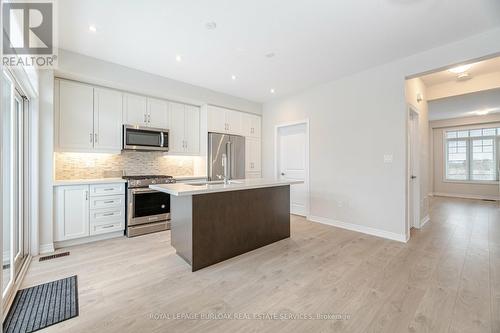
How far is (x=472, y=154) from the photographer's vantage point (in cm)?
729

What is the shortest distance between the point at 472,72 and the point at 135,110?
19.7 ft

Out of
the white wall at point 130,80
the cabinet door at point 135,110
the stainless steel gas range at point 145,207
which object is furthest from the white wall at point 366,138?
the cabinet door at point 135,110

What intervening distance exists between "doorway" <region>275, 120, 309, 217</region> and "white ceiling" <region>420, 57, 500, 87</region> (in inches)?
93.6

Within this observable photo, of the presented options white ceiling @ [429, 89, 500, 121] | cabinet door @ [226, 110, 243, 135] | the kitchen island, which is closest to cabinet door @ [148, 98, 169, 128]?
cabinet door @ [226, 110, 243, 135]

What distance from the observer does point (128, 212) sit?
3.52 meters

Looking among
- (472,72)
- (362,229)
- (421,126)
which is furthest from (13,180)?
(472,72)

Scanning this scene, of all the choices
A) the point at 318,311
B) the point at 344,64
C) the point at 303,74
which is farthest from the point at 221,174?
the point at 318,311

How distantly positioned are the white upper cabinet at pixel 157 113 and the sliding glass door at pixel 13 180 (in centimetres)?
168


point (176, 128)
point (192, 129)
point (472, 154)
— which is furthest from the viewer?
point (472, 154)

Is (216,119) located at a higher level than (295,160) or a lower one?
higher

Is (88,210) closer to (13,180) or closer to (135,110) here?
(13,180)

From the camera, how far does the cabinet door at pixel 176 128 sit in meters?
4.38

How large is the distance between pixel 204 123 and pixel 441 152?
8.56m

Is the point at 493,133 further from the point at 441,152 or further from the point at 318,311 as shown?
the point at 318,311
